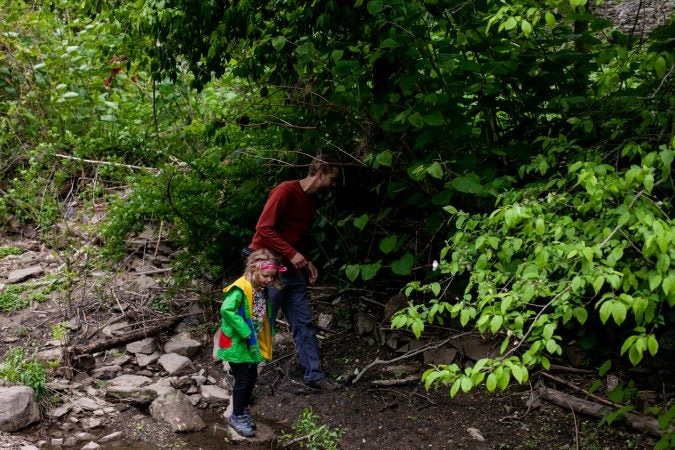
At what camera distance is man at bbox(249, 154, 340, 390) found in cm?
553

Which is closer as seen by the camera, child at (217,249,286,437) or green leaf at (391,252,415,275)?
child at (217,249,286,437)

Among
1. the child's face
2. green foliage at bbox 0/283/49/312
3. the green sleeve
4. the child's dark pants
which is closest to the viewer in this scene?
the green sleeve

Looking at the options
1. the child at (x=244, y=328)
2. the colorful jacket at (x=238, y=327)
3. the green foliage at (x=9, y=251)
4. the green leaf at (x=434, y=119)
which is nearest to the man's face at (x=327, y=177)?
the child at (x=244, y=328)

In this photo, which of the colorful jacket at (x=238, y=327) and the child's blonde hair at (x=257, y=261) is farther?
the child's blonde hair at (x=257, y=261)

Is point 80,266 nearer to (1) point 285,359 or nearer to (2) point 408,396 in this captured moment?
(1) point 285,359

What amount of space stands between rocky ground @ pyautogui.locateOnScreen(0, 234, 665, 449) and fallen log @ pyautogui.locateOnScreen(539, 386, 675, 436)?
1.9 inches

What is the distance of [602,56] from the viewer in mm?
4805

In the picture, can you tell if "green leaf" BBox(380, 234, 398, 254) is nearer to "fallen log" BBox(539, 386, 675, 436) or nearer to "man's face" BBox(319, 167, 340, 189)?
"man's face" BBox(319, 167, 340, 189)

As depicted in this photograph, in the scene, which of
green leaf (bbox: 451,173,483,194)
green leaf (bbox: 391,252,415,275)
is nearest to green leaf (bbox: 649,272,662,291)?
green leaf (bbox: 451,173,483,194)

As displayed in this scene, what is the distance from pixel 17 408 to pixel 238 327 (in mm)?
1653

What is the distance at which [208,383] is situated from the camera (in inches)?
236

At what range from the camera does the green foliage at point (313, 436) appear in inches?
195

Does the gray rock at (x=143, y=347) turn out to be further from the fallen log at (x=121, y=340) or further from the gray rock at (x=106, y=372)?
the gray rock at (x=106, y=372)

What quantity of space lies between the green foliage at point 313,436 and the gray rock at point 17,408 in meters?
1.80
